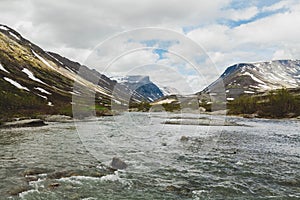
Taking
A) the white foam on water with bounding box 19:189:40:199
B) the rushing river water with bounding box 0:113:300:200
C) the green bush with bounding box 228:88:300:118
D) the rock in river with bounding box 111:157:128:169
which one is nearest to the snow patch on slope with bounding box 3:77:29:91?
the rushing river water with bounding box 0:113:300:200

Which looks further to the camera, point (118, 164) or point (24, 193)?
point (118, 164)

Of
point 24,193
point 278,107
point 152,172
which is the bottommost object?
A: point 152,172

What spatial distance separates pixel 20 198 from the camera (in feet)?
49.0

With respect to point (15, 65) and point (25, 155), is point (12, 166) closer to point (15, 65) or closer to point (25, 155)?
point (25, 155)

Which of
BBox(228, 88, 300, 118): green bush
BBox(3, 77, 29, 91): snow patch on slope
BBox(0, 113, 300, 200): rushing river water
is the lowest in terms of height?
BBox(0, 113, 300, 200): rushing river water

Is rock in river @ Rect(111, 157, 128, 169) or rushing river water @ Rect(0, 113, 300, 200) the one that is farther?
rock in river @ Rect(111, 157, 128, 169)

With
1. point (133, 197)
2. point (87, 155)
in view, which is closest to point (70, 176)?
point (133, 197)

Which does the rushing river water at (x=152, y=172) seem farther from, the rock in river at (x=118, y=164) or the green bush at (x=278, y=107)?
the green bush at (x=278, y=107)

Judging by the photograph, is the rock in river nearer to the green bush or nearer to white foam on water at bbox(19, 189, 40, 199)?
white foam on water at bbox(19, 189, 40, 199)

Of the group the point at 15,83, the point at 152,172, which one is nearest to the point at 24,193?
the point at 152,172

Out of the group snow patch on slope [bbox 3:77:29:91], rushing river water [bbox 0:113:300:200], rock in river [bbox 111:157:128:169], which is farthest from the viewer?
snow patch on slope [bbox 3:77:29:91]

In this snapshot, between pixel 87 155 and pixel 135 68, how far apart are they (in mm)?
9227

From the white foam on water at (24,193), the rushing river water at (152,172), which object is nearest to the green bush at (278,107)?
the rushing river water at (152,172)

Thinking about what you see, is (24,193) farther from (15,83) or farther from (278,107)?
(15,83)
